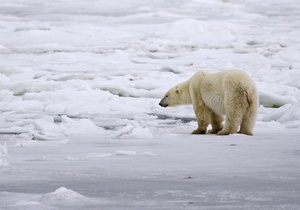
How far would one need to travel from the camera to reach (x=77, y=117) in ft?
21.8

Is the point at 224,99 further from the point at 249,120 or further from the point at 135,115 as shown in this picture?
the point at 135,115

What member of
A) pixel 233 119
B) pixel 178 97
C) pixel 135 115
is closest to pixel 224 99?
pixel 233 119

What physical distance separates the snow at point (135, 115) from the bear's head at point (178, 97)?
20 centimetres

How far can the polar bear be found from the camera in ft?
16.6

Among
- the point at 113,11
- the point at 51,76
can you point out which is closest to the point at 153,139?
the point at 51,76

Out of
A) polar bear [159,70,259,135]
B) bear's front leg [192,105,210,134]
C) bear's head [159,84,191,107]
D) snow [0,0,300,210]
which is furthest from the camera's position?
bear's head [159,84,191,107]

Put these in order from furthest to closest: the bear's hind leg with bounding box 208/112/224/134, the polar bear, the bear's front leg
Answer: the bear's hind leg with bounding box 208/112/224/134 → the bear's front leg → the polar bear

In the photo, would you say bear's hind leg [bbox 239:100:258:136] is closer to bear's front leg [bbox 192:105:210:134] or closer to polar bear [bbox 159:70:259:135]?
polar bear [bbox 159:70:259:135]

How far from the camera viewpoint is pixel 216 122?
5.79 m

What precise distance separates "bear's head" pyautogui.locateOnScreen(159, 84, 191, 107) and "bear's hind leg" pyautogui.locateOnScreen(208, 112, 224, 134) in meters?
0.47

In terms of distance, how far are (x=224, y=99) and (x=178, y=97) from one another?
1.09 meters

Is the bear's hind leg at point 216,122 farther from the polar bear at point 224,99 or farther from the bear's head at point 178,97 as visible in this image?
the bear's head at point 178,97

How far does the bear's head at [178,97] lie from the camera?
617 cm

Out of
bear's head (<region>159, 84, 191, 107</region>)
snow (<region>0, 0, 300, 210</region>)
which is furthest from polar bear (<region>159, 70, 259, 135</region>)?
snow (<region>0, 0, 300, 210</region>)
